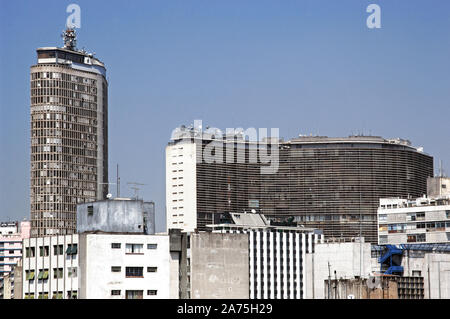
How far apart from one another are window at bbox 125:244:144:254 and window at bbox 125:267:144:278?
2.04m

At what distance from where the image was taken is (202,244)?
500ft

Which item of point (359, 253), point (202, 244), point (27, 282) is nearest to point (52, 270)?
point (27, 282)

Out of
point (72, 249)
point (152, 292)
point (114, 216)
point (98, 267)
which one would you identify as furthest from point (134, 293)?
point (114, 216)

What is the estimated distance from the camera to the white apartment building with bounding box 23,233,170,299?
118 meters

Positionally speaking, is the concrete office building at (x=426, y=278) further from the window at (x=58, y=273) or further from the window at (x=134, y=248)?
the window at (x=58, y=273)

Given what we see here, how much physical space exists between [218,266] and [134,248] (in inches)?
1410

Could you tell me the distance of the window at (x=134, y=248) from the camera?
398 ft

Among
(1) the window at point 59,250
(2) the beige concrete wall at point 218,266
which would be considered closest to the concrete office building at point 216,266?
(2) the beige concrete wall at point 218,266

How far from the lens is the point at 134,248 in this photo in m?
122

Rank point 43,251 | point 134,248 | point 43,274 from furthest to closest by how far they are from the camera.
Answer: point 43,251, point 134,248, point 43,274

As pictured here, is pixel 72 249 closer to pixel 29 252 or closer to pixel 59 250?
pixel 59 250
